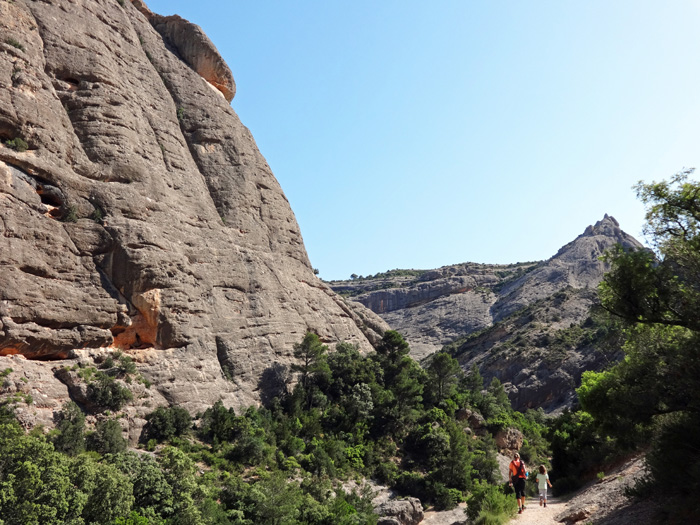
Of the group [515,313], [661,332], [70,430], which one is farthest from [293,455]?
[515,313]

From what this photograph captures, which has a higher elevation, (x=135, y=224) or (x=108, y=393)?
(x=135, y=224)

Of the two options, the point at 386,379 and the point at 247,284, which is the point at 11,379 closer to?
the point at 247,284

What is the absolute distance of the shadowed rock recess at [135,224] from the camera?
83.3ft

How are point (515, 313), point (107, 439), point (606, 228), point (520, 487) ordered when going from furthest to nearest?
point (606, 228)
point (515, 313)
point (107, 439)
point (520, 487)

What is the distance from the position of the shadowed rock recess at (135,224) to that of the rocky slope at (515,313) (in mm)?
32903

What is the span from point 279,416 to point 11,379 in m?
15.1

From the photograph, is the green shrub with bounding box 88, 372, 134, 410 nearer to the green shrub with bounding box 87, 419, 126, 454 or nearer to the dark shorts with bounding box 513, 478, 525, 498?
the green shrub with bounding box 87, 419, 126, 454

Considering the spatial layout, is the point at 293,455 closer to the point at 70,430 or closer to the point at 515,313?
the point at 70,430

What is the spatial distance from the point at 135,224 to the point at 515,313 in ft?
258

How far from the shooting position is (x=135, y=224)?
Answer: 3019cm

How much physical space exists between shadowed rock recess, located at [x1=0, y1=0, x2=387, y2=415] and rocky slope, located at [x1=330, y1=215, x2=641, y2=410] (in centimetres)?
3290

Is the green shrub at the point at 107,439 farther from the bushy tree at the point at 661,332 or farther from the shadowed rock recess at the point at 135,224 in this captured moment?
the bushy tree at the point at 661,332

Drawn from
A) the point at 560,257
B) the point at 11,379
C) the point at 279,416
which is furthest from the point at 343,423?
the point at 560,257

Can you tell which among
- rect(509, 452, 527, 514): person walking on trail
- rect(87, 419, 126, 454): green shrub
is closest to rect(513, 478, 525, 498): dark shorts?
rect(509, 452, 527, 514): person walking on trail
